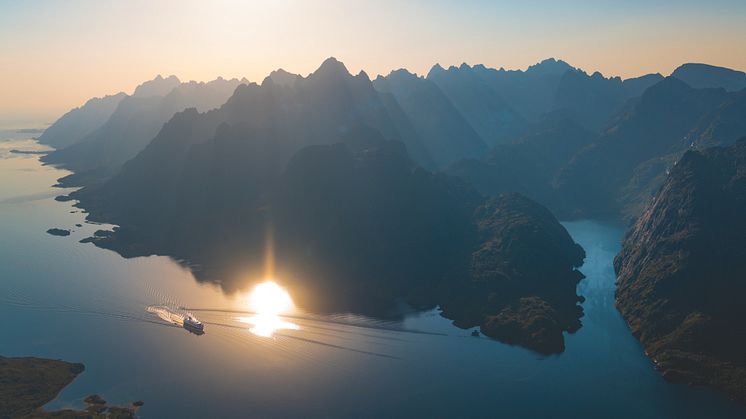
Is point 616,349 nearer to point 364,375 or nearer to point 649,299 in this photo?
point 649,299

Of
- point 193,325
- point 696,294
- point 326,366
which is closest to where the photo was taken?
point 326,366

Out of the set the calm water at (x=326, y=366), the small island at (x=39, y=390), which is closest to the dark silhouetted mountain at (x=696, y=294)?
the calm water at (x=326, y=366)

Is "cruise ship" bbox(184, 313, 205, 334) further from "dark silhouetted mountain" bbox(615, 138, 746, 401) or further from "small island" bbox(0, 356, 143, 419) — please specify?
"dark silhouetted mountain" bbox(615, 138, 746, 401)

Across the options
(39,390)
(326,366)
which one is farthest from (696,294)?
(39,390)

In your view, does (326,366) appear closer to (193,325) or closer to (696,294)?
(193,325)

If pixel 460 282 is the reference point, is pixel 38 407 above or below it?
below

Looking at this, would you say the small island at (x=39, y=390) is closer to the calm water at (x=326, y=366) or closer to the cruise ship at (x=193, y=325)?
the calm water at (x=326, y=366)

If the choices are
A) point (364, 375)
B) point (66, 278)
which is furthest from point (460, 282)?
point (66, 278)
